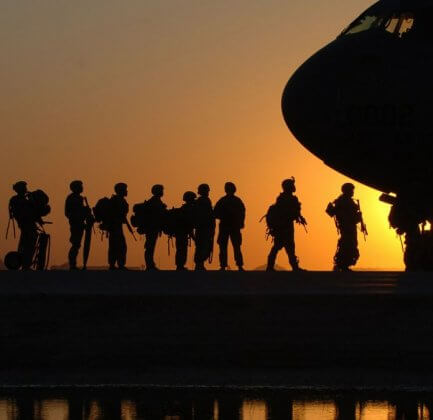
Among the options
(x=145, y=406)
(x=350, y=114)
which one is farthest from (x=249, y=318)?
(x=350, y=114)

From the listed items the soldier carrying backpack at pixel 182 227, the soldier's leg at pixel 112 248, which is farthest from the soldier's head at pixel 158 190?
the soldier's leg at pixel 112 248

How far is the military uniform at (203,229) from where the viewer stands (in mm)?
26578

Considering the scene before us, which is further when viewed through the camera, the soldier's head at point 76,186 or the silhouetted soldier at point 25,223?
the soldier's head at point 76,186

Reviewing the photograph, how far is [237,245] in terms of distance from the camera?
27.4 metres

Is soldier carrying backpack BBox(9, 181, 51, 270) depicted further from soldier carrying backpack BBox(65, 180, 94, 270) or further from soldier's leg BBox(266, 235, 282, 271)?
soldier's leg BBox(266, 235, 282, 271)

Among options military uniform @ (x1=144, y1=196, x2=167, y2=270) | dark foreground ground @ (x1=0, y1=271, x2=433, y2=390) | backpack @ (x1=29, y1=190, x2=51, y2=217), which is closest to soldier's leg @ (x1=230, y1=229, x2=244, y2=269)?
military uniform @ (x1=144, y1=196, x2=167, y2=270)

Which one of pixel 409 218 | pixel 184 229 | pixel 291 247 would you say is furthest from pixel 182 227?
pixel 409 218

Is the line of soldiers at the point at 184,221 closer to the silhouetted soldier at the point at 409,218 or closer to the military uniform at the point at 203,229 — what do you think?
the military uniform at the point at 203,229

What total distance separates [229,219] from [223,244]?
0.52m

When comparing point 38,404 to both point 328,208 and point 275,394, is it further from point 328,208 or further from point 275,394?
point 328,208

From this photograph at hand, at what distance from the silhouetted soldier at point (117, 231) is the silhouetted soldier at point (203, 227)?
1310 mm

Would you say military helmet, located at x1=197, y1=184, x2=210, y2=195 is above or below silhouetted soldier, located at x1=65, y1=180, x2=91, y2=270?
above

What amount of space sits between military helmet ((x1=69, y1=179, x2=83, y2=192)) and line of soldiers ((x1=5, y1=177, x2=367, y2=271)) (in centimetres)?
2

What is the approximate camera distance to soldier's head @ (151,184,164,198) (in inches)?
1052
